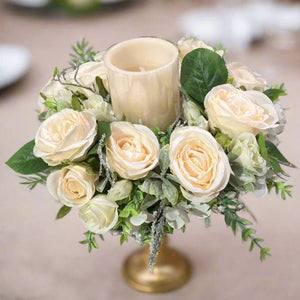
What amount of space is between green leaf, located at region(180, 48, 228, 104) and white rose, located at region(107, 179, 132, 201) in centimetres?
14

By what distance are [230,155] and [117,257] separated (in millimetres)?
361

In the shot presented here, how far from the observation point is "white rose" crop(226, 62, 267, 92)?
69cm

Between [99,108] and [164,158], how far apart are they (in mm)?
109

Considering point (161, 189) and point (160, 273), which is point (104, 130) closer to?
point (161, 189)

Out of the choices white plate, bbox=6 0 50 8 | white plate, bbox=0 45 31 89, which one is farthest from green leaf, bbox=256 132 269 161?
white plate, bbox=6 0 50 8

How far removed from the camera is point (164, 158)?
607mm

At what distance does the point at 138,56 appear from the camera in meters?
0.68

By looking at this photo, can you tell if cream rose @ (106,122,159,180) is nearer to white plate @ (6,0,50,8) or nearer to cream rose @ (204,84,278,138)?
cream rose @ (204,84,278,138)

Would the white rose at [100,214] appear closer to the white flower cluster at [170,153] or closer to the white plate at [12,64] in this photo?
the white flower cluster at [170,153]

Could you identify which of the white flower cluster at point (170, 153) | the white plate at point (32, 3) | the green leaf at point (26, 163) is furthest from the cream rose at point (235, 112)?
the white plate at point (32, 3)

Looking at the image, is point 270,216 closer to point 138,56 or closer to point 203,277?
point 203,277

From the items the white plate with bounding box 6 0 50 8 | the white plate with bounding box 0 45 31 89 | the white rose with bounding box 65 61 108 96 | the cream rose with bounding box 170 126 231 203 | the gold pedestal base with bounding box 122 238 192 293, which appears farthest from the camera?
the white plate with bounding box 6 0 50 8

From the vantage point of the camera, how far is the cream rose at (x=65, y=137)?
59 centimetres

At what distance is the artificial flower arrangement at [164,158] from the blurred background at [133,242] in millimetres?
218
